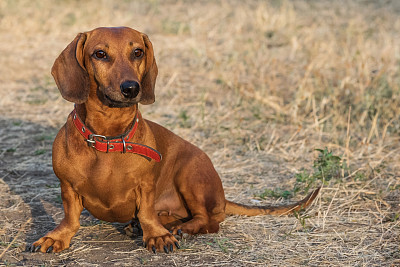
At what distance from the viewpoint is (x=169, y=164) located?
13.7ft

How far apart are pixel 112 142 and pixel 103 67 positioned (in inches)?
18.5

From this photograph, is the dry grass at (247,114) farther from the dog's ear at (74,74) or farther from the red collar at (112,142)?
the dog's ear at (74,74)

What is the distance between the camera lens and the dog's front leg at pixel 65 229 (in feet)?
12.2

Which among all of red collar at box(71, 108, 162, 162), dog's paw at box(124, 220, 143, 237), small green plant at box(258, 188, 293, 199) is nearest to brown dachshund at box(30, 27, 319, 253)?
red collar at box(71, 108, 162, 162)

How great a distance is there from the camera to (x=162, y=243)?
3.76 meters

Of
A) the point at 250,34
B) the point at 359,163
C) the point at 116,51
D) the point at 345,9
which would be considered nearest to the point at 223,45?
the point at 250,34

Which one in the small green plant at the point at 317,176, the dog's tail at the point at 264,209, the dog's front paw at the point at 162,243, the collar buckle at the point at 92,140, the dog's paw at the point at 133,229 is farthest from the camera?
the small green plant at the point at 317,176

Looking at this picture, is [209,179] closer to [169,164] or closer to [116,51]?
[169,164]

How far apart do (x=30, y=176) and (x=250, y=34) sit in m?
5.67

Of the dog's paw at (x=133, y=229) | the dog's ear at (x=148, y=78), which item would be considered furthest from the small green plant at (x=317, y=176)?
the dog's ear at (x=148, y=78)

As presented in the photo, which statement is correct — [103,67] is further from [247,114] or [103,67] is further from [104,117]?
[247,114]

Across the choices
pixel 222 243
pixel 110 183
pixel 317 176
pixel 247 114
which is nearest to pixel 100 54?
pixel 110 183

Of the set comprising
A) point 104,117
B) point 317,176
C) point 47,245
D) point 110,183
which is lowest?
point 47,245

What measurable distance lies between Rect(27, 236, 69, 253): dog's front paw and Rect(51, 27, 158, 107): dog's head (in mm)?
918
